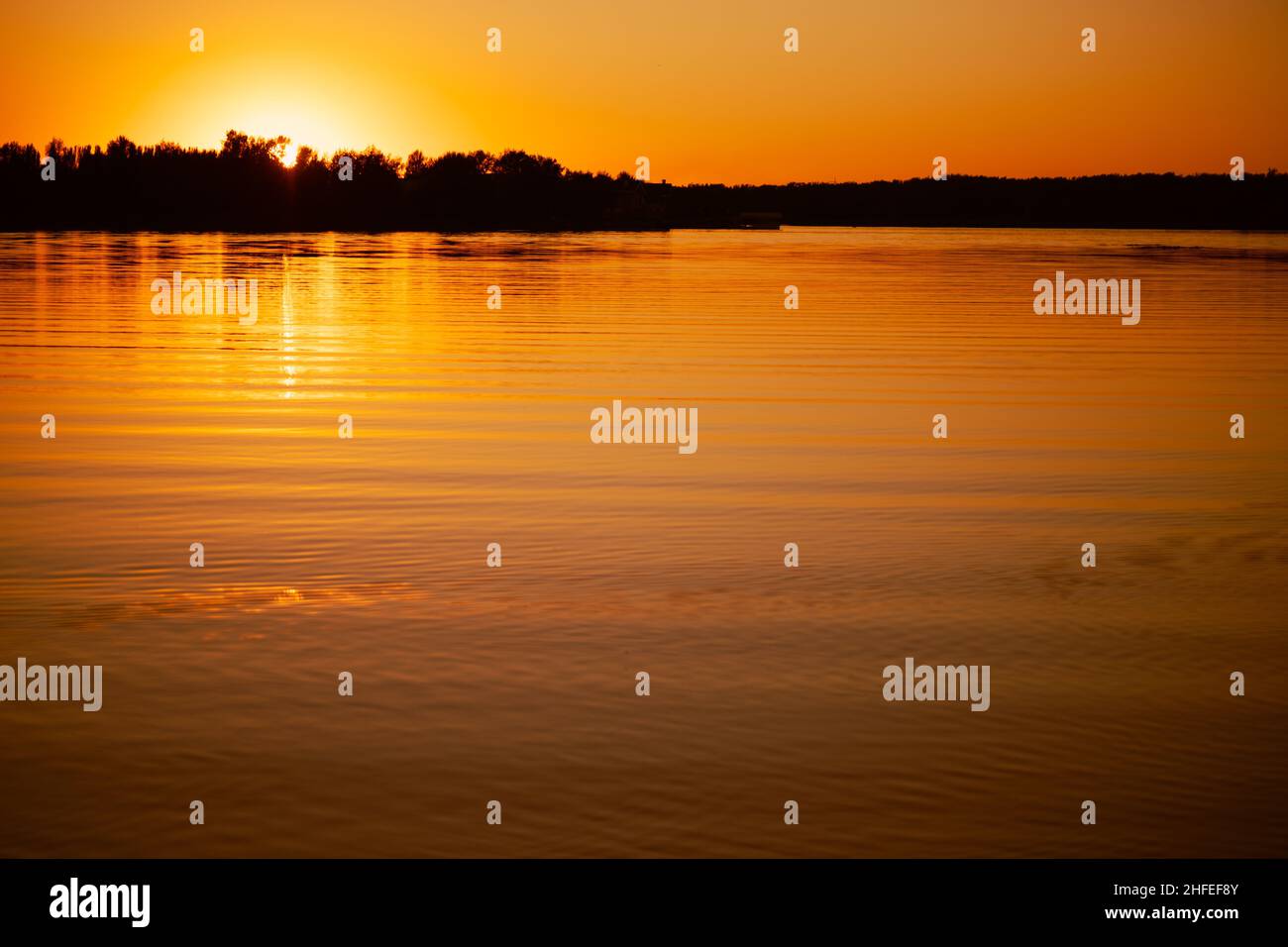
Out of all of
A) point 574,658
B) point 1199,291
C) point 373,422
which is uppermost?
point 1199,291

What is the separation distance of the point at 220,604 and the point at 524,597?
2.67 m

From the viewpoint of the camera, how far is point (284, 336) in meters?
41.0

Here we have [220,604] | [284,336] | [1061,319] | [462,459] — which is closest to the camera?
[220,604]

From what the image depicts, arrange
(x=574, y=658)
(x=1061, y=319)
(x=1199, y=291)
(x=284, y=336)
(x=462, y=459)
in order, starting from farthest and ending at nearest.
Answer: (x=1199, y=291)
(x=1061, y=319)
(x=284, y=336)
(x=462, y=459)
(x=574, y=658)

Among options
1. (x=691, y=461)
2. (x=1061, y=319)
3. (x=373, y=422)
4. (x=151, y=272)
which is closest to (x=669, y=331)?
(x=1061, y=319)

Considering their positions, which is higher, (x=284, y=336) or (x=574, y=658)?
(x=284, y=336)

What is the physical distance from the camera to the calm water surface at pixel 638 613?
8.83m

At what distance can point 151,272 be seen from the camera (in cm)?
7181

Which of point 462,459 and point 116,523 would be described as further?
point 462,459

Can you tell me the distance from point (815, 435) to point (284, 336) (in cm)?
2223

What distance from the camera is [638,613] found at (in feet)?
41.9

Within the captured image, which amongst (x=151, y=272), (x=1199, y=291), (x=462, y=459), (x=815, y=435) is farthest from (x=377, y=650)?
(x=151, y=272)

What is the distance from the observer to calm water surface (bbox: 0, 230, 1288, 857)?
8828 mm

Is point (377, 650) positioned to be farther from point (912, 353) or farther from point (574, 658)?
point (912, 353)
